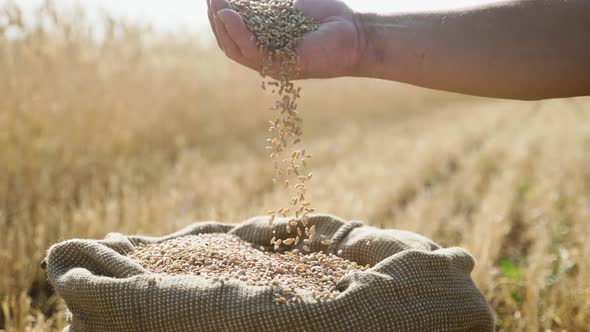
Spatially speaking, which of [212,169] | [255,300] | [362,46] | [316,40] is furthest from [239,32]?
[212,169]

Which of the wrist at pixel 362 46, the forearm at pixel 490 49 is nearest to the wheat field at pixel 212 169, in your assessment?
the forearm at pixel 490 49

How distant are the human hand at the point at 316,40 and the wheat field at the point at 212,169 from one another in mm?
1222

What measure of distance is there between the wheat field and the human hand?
1.22 meters

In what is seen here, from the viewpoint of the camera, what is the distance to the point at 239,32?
7.75 feet

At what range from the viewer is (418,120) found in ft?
32.8

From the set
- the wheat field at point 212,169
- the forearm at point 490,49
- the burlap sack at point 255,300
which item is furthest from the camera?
the wheat field at point 212,169

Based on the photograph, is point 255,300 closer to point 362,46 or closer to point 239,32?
point 239,32

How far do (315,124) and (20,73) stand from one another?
515 cm

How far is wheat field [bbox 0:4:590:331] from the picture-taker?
316 cm

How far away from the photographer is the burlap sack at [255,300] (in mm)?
1713

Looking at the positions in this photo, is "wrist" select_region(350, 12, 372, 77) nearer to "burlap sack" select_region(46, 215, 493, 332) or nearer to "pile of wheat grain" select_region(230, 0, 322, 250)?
"pile of wheat grain" select_region(230, 0, 322, 250)

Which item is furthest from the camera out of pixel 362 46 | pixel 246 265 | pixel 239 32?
pixel 362 46

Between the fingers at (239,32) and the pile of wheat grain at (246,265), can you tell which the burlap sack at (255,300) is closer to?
the pile of wheat grain at (246,265)

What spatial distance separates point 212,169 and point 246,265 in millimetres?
3731
